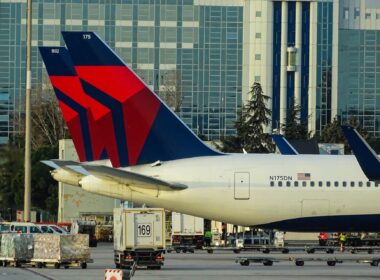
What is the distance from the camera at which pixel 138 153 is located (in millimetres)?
55281

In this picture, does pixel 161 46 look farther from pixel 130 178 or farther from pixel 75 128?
pixel 130 178

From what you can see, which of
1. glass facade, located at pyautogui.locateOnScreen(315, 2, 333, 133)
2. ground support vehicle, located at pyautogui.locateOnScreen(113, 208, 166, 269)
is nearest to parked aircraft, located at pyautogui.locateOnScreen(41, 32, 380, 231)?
ground support vehicle, located at pyautogui.locateOnScreen(113, 208, 166, 269)

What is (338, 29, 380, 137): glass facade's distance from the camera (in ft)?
512

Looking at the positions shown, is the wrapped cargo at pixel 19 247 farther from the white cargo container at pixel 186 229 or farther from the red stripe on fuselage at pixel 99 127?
the white cargo container at pixel 186 229

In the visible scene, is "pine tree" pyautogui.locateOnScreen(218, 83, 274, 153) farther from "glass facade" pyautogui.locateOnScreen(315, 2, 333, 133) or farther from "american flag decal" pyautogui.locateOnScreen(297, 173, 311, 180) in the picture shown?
"american flag decal" pyautogui.locateOnScreen(297, 173, 311, 180)

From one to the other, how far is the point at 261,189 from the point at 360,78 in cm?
10415

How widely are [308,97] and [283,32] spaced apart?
848cm

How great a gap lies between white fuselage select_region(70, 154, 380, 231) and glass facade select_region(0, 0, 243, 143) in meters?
96.6

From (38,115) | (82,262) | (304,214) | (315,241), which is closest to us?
(82,262)

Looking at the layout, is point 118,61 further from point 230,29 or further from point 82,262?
point 230,29

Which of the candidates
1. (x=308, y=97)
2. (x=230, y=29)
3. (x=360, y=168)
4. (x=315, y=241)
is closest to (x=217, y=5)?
(x=230, y=29)

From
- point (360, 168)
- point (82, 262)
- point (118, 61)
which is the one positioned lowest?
point (82, 262)

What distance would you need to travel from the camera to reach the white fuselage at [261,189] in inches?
2160

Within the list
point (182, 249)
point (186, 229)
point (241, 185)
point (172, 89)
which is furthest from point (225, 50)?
point (241, 185)
